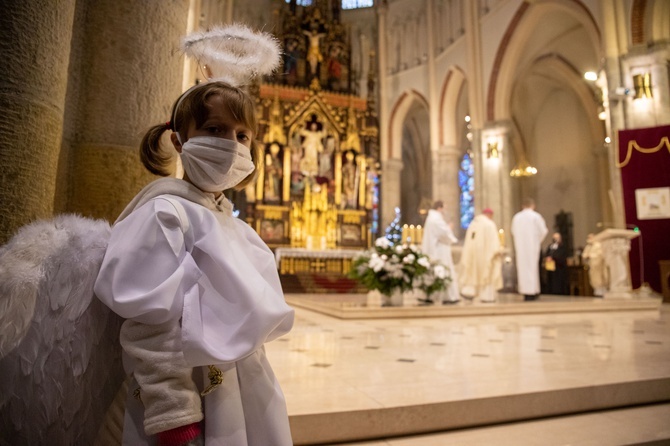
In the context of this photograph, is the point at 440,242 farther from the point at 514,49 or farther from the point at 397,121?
the point at 397,121

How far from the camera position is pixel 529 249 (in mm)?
9727

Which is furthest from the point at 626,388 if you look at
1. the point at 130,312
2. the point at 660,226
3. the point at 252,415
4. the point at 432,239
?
the point at 660,226

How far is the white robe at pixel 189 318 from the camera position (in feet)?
3.00

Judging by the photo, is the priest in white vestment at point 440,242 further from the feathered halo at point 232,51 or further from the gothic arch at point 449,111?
the gothic arch at point 449,111

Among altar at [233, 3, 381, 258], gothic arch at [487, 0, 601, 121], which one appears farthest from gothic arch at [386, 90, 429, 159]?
gothic arch at [487, 0, 601, 121]

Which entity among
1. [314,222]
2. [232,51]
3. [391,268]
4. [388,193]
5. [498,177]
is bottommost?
[391,268]

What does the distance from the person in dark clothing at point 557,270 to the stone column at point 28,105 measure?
13.7 metres

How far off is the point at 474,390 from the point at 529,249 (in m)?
8.11

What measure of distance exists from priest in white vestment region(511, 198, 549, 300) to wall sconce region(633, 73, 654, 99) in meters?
3.79

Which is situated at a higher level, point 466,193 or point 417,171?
point 417,171

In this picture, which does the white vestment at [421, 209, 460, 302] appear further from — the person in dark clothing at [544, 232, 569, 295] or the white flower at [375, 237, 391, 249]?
the person in dark clothing at [544, 232, 569, 295]

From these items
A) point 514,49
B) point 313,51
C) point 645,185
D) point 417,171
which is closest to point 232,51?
point 645,185

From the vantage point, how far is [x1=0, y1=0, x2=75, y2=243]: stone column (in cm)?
125

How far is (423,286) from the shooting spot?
24.9 ft
